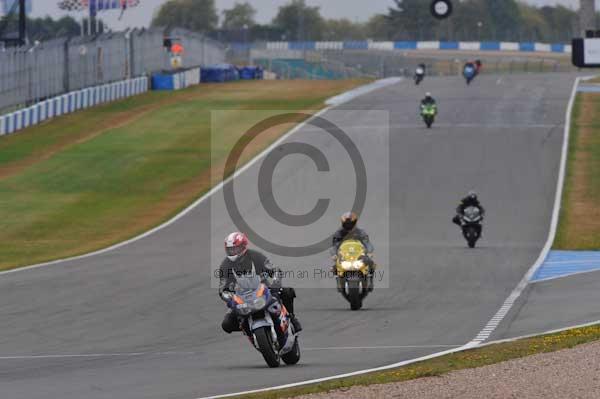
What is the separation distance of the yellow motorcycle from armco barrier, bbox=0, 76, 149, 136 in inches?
1375

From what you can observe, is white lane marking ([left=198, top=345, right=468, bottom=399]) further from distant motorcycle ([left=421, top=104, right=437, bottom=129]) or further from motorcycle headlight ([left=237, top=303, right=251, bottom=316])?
distant motorcycle ([left=421, top=104, right=437, bottom=129])

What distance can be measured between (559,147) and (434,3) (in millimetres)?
18171

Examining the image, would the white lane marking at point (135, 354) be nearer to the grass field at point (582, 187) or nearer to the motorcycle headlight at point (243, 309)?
the motorcycle headlight at point (243, 309)

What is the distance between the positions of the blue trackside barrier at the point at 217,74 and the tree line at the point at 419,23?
2125 inches

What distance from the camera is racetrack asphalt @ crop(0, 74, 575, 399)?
47.3 ft

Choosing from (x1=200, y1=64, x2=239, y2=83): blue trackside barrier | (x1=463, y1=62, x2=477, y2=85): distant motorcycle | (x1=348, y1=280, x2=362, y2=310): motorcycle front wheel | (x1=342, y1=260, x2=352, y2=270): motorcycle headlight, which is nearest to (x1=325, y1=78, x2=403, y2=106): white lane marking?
(x1=463, y1=62, x2=477, y2=85): distant motorcycle

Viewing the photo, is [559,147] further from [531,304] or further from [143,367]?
[143,367]

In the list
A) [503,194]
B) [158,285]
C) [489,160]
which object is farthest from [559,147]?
[158,285]

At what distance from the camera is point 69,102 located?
6147cm

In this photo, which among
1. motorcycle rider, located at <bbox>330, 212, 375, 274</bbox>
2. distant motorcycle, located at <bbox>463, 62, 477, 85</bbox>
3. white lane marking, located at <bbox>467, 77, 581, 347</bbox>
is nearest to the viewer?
white lane marking, located at <bbox>467, 77, 581, 347</bbox>

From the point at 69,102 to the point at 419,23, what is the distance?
3854 inches

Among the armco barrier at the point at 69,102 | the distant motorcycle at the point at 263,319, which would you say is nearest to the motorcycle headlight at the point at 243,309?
the distant motorcycle at the point at 263,319

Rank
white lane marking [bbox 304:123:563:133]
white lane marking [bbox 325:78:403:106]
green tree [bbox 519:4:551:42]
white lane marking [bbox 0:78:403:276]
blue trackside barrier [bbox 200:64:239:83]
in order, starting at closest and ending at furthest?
1. white lane marking [bbox 0:78:403:276]
2. white lane marking [bbox 304:123:563:133]
3. white lane marking [bbox 325:78:403:106]
4. blue trackside barrier [bbox 200:64:239:83]
5. green tree [bbox 519:4:551:42]

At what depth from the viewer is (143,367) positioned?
14.5 meters
